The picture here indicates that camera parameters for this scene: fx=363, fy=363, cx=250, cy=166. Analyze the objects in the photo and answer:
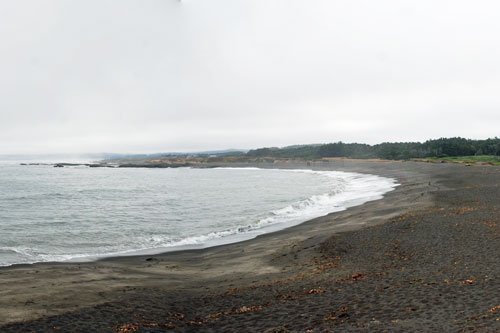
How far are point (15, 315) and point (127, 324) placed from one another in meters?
2.96

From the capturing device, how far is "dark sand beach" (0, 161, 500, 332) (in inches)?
337

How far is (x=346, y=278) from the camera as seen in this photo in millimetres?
11625

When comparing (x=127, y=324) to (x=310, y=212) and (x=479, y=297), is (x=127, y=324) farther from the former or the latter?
(x=310, y=212)

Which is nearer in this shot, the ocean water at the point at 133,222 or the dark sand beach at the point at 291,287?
the dark sand beach at the point at 291,287

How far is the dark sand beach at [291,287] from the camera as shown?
8.57 metres

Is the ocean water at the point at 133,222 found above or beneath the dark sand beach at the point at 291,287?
beneath

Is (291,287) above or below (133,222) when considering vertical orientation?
above

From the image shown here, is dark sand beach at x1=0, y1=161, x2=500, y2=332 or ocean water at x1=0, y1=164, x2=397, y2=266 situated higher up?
dark sand beach at x1=0, y1=161, x2=500, y2=332

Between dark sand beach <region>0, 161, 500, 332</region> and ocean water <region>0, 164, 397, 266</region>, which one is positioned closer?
dark sand beach <region>0, 161, 500, 332</region>

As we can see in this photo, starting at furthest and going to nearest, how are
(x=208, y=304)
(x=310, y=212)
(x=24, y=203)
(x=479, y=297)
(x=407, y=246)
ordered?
(x=24, y=203)
(x=310, y=212)
(x=407, y=246)
(x=208, y=304)
(x=479, y=297)

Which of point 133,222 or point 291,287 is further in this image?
point 133,222

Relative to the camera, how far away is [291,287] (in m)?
11.5

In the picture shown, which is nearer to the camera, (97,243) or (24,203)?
(97,243)

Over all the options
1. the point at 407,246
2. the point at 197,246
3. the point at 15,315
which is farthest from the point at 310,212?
the point at 15,315
